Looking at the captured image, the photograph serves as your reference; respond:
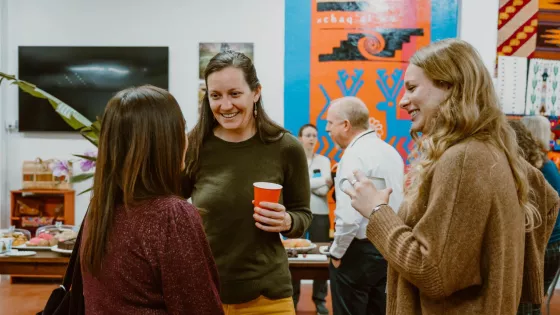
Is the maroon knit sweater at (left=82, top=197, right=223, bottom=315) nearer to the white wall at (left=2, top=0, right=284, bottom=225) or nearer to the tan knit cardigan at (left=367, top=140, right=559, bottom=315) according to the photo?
the tan knit cardigan at (left=367, top=140, right=559, bottom=315)

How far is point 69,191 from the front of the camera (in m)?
5.33

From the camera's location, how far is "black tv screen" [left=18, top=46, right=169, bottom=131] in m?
5.55

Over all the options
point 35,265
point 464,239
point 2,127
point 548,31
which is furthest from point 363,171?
point 2,127

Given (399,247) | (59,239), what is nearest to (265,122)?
(399,247)

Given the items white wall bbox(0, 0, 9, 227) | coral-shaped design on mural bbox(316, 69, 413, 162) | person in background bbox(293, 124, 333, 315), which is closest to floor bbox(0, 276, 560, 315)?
person in background bbox(293, 124, 333, 315)

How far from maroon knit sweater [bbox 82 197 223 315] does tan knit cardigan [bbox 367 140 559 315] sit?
50 cm

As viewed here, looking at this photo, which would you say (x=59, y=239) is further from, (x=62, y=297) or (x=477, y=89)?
(x=477, y=89)

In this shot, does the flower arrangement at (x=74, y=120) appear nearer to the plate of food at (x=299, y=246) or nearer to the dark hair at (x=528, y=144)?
the plate of food at (x=299, y=246)

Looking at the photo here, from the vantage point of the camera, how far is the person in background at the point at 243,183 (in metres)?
1.60

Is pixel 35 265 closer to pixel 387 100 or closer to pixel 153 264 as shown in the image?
pixel 153 264

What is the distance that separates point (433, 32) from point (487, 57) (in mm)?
659

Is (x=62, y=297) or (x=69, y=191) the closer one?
(x=62, y=297)

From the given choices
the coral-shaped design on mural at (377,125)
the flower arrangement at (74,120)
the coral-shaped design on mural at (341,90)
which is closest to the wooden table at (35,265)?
the flower arrangement at (74,120)

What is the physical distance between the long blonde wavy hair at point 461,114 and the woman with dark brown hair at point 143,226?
0.59m
